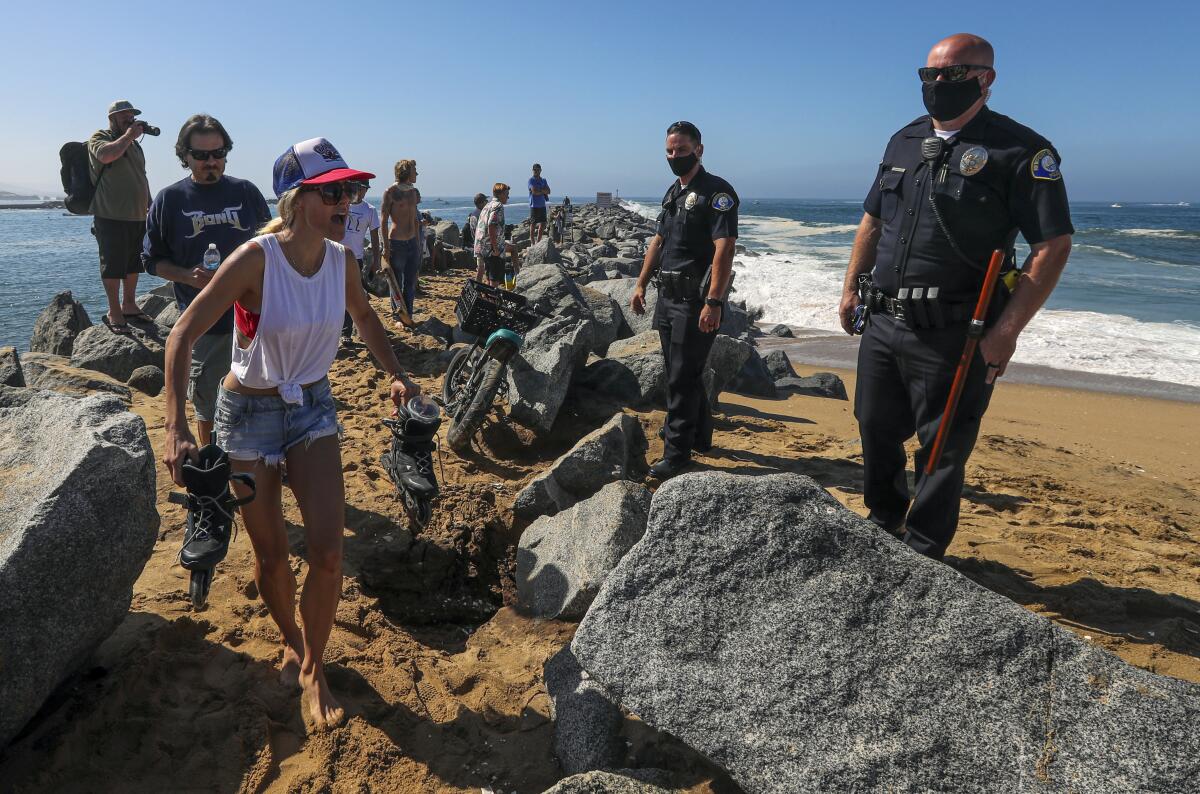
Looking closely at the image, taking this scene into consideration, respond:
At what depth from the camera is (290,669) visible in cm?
297

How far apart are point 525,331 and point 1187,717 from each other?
5.07 metres

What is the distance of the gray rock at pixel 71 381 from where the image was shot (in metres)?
6.35

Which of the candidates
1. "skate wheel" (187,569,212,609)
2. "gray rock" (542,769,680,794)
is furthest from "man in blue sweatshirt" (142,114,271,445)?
"gray rock" (542,769,680,794)

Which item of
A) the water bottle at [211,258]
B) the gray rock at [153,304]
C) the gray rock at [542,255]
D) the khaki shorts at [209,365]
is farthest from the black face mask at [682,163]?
the gray rock at [542,255]

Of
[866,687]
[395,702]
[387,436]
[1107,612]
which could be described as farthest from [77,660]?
[1107,612]

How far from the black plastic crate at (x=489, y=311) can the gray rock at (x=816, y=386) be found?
3507 mm

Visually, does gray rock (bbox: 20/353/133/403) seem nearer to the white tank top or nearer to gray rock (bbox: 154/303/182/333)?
gray rock (bbox: 154/303/182/333)

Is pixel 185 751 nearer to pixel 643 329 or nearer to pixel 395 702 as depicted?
pixel 395 702

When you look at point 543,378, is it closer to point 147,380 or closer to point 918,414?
point 918,414

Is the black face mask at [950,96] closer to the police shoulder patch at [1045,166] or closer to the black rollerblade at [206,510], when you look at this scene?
the police shoulder patch at [1045,166]

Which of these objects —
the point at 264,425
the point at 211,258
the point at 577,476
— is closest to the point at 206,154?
the point at 211,258

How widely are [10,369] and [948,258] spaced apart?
634cm

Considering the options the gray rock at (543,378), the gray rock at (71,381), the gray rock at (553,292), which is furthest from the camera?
the gray rock at (553,292)

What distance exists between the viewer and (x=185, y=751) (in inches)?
103
